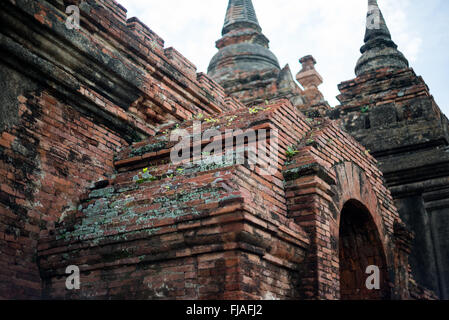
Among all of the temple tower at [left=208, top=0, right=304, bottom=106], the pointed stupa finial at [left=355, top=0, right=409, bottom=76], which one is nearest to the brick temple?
the temple tower at [left=208, top=0, right=304, bottom=106]

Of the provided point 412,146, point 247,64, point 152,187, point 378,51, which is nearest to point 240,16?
point 247,64

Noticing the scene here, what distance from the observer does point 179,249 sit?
13.6 feet

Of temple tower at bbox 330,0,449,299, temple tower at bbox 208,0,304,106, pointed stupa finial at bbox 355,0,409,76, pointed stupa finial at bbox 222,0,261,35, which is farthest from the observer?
pointed stupa finial at bbox 222,0,261,35

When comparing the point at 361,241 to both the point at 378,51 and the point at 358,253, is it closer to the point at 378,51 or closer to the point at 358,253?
the point at 358,253

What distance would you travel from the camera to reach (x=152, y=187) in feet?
15.6

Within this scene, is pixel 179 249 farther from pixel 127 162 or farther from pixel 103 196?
pixel 127 162

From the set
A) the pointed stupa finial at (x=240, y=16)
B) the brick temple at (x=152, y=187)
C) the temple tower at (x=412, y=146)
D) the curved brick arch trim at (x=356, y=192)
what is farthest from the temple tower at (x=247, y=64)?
the curved brick arch trim at (x=356, y=192)

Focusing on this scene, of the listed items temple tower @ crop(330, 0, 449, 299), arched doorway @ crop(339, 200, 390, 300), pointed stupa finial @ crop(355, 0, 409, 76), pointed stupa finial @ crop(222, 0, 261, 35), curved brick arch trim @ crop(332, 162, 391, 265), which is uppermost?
pointed stupa finial @ crop(222, 0, 261, 35)

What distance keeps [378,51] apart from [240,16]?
5107 mm

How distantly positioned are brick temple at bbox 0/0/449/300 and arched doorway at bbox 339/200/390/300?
13 mm

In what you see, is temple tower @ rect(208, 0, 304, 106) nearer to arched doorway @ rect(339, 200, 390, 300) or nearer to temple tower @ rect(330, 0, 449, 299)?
temple tower @ rect(330, 0, 449, 299)

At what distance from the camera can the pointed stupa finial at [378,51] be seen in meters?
11.9

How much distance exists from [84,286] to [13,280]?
1.96 ft

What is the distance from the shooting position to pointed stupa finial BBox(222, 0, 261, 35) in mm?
15461
